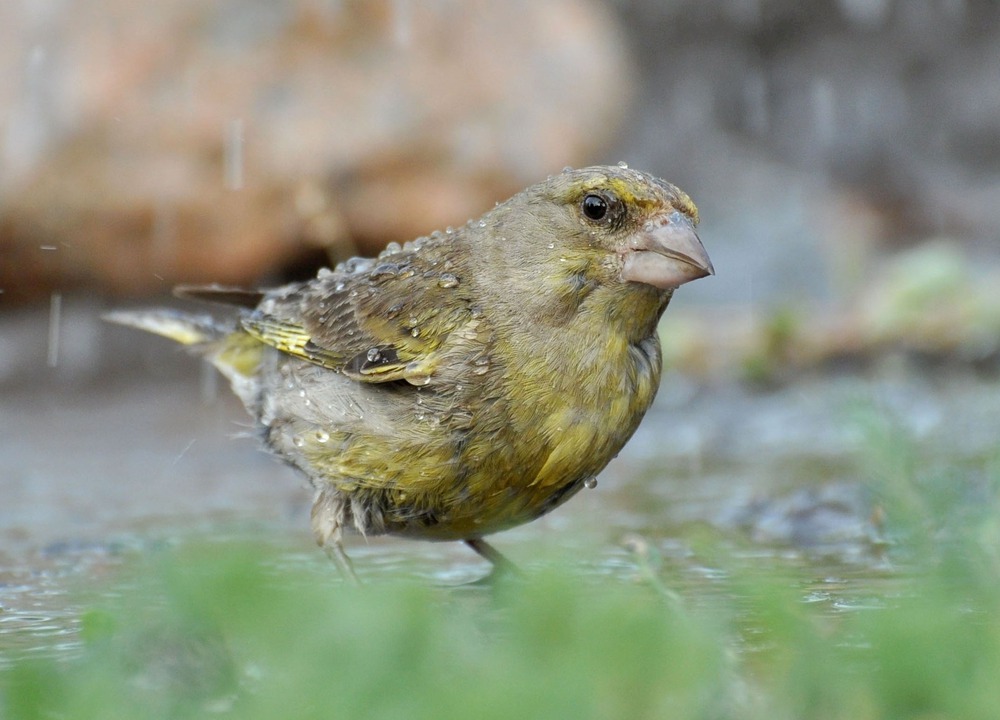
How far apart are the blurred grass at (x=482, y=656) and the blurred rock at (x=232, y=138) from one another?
17.8 feet

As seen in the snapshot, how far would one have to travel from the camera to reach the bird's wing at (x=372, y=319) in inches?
153

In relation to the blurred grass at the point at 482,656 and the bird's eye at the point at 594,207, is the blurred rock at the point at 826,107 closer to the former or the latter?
Result: the bird's eye at the point at 594,207

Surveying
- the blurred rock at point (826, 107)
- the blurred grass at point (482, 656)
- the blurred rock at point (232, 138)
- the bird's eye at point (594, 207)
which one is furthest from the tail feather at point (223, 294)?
the blurred rock at point (826, 107)

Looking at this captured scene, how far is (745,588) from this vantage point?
2.07 metres

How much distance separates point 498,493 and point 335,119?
4.46 meters

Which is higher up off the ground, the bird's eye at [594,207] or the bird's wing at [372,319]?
the bird's eye at [594,207]

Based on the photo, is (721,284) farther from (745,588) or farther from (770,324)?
(745,588)

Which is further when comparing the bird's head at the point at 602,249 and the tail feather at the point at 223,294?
the tail feather at the point at 223,294

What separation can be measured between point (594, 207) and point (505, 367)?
1.54ft

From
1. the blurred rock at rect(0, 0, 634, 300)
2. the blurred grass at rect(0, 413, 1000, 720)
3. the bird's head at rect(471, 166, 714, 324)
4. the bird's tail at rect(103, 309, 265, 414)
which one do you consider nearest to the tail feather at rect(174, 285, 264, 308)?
the bird's tail at rect(103, 309, 265, 414)

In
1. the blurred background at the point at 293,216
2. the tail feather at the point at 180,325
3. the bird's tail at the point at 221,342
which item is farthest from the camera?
the blurred background at the point at 293,216

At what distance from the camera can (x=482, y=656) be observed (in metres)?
2.03

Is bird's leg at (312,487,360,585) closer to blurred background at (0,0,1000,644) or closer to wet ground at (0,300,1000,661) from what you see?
wet ground at (0,300,1000,661)

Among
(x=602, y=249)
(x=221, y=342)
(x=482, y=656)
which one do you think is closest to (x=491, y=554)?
(x=602, y=249)
